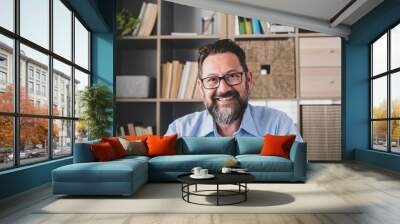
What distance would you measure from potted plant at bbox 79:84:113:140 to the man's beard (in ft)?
5.85

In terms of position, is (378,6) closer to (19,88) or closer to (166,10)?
(166,10)

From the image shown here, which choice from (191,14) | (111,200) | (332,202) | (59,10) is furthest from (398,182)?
(59,10)

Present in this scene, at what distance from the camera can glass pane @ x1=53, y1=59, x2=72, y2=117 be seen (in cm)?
566

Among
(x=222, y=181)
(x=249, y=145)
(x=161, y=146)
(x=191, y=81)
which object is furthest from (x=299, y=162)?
(x=191, y=81)

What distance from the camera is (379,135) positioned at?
24.4 ft

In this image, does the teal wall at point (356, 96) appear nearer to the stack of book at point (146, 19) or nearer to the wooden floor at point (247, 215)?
the wooden floor at point (247, 215)

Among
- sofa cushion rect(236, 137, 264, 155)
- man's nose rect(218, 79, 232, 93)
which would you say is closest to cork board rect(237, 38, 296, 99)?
man's nose rect(218, 79, 232, 93)

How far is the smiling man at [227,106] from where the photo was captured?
7.26m

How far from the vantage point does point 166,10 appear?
7.68 m

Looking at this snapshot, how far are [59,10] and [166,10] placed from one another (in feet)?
7.64

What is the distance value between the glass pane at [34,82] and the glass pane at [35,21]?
161 millimetres

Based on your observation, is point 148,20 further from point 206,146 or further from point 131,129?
point 206,146

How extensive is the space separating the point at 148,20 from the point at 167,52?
67 cm

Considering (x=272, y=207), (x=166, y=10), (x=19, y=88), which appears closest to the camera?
(x=272, y=207)
